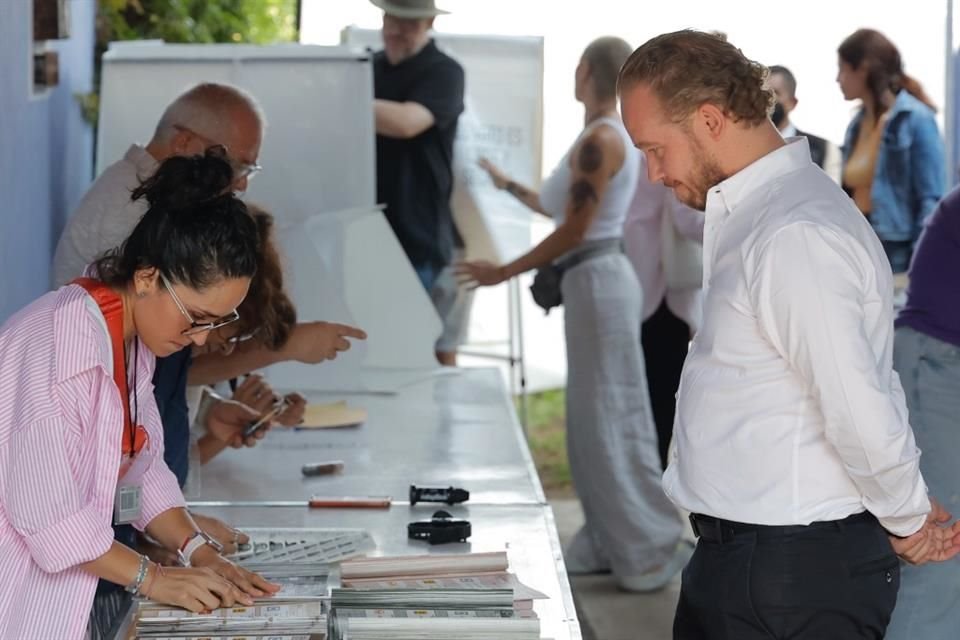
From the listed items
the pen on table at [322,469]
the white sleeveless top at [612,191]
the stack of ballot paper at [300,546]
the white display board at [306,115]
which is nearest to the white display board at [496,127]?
the white sleeveless top at [612,191]

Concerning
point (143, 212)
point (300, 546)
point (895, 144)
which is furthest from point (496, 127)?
point (300, 546)

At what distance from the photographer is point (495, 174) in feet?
17.5

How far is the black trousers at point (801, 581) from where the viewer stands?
184 cm

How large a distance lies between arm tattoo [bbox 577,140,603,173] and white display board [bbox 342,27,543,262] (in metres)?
1.20

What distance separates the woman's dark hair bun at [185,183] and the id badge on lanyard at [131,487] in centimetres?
33

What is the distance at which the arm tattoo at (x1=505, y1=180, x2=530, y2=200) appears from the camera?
5.27 m

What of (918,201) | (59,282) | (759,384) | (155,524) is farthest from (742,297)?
(918,201)

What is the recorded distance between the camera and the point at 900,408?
185cm

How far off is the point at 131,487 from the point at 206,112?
1211 millimetres

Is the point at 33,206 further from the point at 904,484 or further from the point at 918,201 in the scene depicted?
the point at 918,201

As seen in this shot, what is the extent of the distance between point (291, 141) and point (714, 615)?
2.68 metres

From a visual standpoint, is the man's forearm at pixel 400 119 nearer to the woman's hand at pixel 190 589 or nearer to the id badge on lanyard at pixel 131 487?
the id badge on lanyard at pixel 131 487

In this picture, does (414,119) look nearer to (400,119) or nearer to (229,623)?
(400,119)

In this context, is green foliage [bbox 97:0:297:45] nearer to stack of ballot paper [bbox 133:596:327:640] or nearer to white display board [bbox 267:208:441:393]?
white display board [bbox 267:208:441:393]
